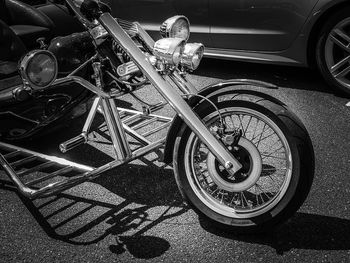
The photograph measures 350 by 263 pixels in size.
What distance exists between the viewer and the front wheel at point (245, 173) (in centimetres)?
226

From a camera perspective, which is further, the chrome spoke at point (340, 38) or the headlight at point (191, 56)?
the chrome spoke at point (340, 38)

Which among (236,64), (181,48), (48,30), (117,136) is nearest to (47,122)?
(117,136)

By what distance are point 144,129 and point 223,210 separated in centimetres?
144

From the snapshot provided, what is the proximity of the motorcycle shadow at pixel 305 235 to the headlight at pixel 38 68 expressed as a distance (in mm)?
1228

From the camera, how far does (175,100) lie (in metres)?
2.26

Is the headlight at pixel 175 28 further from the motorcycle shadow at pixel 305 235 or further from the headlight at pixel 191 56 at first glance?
the motorcycle shadow at pixel 305 235

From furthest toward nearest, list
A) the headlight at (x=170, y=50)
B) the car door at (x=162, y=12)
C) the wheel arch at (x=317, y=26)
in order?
the car door at (x=162, y=12), the wheel arch at (x=317, y=26), the headlight at (x=170, y=50)

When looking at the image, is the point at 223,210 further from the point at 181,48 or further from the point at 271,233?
the point at 181,48

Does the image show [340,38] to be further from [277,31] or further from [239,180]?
[239,180]

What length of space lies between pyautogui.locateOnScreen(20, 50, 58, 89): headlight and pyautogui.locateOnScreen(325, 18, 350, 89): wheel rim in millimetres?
2707

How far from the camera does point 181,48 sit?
221 centimetres

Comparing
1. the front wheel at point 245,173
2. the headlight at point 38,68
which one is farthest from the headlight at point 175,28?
the headlight at point 38,68

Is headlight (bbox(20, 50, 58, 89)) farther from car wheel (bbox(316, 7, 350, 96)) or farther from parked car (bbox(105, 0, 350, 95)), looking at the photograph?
car wheel (bbox(316, 7, 350, 96))

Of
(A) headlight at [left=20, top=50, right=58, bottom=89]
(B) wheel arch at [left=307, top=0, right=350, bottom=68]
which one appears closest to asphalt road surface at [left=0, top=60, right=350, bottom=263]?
(A) headlight at [left=20, top=50, right=58, bottom=89]
